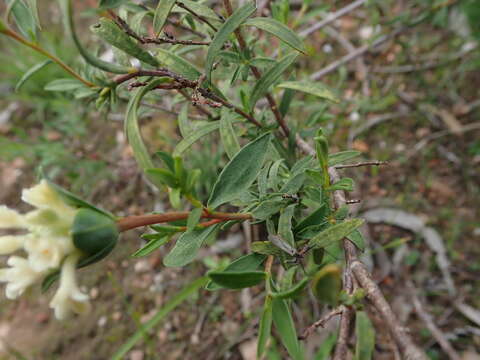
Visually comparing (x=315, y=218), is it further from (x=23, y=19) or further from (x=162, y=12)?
(x=23, y=19)

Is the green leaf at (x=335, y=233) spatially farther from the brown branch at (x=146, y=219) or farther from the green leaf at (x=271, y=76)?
the green leaf at (x=271, y=76)

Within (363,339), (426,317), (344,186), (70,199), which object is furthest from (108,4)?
(426,317)

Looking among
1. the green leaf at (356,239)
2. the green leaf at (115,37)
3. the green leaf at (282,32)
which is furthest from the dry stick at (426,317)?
the green leaf at (115,37)

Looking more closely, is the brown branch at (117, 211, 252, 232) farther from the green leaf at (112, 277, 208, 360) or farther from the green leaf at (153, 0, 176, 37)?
the green leaf at (112, 277, 208, 360)

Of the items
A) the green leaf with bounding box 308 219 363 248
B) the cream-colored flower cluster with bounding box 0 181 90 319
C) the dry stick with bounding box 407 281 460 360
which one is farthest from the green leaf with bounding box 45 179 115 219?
the dry stick with bounding box 407 281 460 360

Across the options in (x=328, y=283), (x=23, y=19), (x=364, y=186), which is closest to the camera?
(x=328, y=283)

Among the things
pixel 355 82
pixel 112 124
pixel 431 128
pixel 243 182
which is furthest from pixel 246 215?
pixel 112 124

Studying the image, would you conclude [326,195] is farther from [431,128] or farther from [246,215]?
[431,128]
